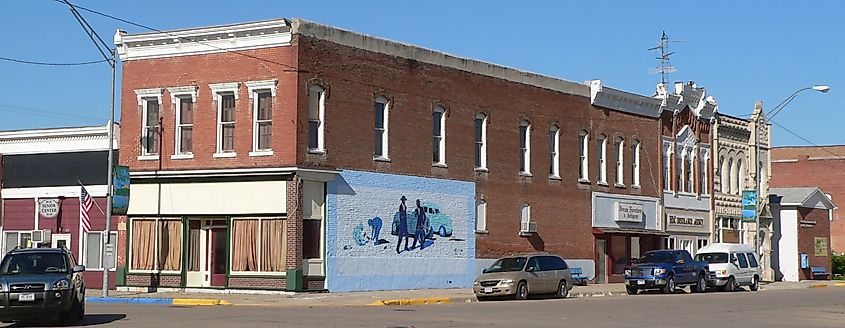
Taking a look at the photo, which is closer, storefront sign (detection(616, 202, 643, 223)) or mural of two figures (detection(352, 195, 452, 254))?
mural of two figures (detection(352, 195, 452, 254))

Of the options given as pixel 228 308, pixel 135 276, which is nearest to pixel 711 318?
pixel 228 308

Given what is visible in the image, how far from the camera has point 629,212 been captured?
171 ft

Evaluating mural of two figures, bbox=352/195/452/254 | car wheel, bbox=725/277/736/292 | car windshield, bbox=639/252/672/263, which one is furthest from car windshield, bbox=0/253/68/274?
car wheel, bbox=725/277/736/292

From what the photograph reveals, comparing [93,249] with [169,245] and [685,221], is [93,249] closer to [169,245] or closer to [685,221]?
[169,245]

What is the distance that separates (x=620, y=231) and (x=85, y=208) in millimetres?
23583

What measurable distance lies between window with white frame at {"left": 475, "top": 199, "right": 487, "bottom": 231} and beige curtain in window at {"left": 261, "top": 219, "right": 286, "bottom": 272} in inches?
394

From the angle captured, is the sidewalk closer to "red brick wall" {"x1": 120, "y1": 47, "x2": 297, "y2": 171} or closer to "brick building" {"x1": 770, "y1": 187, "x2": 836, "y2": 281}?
"red brick wall" {"x1": 120, "y1": 47, "x2": 297, "y2": 171}

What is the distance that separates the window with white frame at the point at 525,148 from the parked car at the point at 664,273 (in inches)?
255

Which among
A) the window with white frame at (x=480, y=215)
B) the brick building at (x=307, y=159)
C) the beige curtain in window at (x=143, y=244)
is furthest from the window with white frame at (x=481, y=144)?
the beige curtain in window at (x=143, y=244)

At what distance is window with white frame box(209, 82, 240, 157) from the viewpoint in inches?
1467

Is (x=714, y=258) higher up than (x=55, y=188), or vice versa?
(x=55, y=188)

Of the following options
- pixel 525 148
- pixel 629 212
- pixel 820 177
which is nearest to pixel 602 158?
pixel 629 212

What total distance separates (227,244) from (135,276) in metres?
3.68

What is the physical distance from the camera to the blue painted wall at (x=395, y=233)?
37.7 metres
